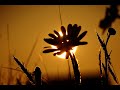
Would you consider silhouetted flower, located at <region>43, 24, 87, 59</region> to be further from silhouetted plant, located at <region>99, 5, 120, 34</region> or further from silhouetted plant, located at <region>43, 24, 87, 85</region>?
silhouetted plant, located at <region>99, 5, 120, 34</region>

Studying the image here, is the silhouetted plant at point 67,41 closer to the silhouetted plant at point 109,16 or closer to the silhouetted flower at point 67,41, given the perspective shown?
the silhouetted flower at point 67,41

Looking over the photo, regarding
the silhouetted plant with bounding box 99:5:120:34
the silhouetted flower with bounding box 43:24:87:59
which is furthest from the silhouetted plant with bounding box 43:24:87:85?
the silhouetted plant with bounding box 99:5:120:34

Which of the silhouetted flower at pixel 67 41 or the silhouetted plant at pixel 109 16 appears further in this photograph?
the silhouetted plant at pixel 109 16

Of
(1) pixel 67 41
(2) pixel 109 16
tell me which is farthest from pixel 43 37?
(2) pixel 109 16

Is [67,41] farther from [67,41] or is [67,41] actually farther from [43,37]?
[43,37]

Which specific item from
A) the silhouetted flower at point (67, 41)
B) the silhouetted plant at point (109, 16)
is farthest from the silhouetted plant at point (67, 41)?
the silhouetted plant at point (109, 16)

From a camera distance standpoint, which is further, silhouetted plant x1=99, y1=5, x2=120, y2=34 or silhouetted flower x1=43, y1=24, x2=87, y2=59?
silhouetted plant x1=99, y1=5, x2=120, y2=34
